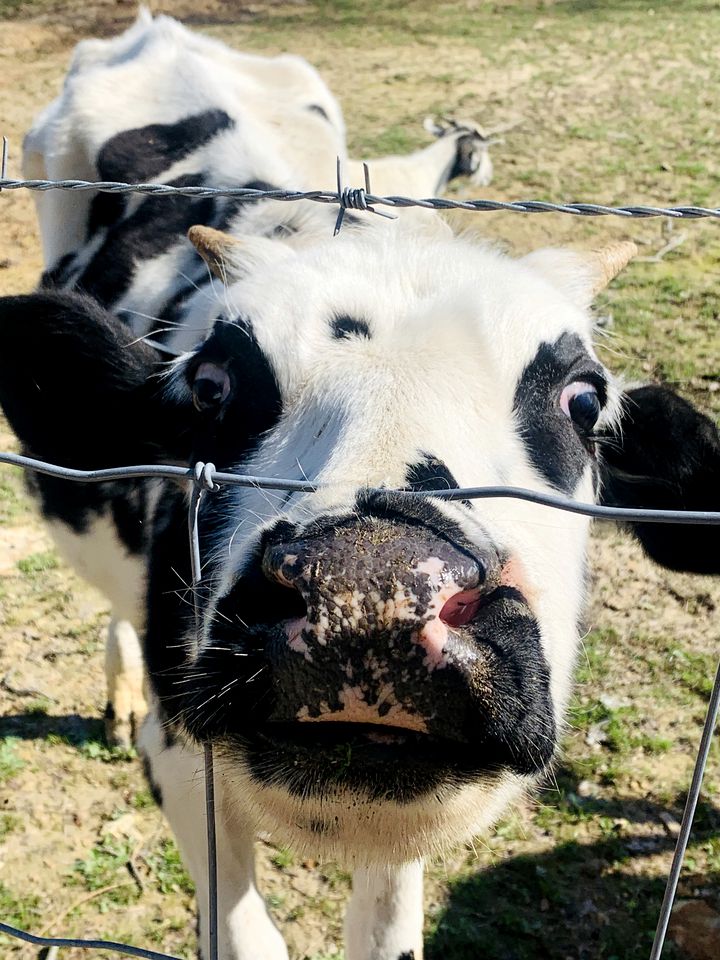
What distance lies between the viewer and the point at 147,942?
328 centimetres

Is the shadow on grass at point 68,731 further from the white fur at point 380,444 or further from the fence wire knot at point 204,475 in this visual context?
the fence wire knot at point 204,475

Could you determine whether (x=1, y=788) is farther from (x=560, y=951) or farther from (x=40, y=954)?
(x=560, y=951)

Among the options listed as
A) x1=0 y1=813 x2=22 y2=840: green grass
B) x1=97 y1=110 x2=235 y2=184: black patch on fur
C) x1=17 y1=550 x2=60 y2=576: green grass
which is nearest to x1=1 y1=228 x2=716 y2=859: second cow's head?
x1=0 y1=813 x2=22 y2=840: green grass

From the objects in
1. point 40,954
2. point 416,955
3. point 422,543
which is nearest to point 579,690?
point 416,955

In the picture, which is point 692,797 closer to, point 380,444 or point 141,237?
point 380,444

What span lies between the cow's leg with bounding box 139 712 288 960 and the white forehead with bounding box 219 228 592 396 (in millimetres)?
1115

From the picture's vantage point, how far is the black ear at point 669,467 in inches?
108

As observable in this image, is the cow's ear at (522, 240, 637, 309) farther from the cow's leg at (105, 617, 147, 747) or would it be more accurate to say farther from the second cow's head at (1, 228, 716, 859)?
the cow's leg at (105, 617, 147, 747)

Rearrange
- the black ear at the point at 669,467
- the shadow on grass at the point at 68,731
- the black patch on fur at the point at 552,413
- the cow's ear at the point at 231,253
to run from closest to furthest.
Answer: the black patch on fur at the point at 552,413, the black ear at the point at 669,467, the cow's ear at the point at 231,253, the shadow on grass at the point at 68,731

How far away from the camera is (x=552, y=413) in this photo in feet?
7.58

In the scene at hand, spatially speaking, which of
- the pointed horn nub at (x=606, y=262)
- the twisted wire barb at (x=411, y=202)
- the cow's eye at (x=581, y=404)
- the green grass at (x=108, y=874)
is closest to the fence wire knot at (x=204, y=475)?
the twisted wire barb at (x=411, y=202)

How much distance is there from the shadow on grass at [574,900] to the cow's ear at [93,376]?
1.79 m

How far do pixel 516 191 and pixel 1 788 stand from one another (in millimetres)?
6453

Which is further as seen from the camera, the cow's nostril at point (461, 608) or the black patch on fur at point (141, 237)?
the black patch on fur at point (141, 237)
